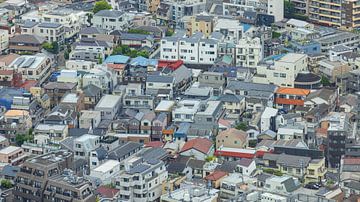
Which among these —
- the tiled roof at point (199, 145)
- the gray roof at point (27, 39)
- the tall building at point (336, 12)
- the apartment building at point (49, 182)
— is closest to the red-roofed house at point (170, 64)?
the gray roof at point (27, 39)

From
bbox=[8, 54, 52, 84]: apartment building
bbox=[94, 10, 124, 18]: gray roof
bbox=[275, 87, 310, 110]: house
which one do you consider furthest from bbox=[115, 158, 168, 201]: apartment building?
bbox=[94, 10, 124, 18]: gray roof

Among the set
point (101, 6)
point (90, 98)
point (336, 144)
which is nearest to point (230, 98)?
point (90, 98)

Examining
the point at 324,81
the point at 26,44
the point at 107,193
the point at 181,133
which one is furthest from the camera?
the point at 26,44

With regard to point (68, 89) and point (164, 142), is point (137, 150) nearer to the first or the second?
point (164, 142)

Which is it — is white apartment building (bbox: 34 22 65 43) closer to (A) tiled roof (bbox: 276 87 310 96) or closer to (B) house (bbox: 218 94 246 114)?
(B) house (bbox: 218 94 246 114)

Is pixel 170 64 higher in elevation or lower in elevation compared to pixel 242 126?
higher

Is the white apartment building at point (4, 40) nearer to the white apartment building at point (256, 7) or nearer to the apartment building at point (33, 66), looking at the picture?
the apartment building at point (33, 66)

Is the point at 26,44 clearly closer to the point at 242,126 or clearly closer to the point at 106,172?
the point at 242,126
